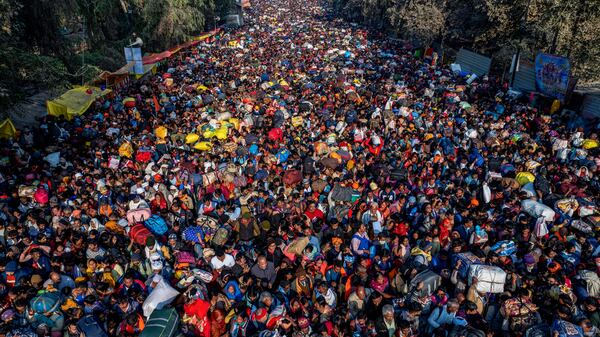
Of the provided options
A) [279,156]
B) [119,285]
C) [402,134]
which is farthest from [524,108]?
[119,285]

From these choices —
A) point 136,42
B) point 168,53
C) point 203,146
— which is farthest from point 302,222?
point 168,53

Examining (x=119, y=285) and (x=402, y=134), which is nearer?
(x=119, y=285)

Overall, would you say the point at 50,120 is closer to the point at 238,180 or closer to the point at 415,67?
the point at 238,180

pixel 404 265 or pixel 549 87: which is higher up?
pixel 549 87

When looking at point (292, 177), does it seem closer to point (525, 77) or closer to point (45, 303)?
point (45, 303)

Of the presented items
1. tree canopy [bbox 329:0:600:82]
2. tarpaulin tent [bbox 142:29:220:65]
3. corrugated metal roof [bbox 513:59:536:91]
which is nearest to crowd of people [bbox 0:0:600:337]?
corrugated metal roof [bbox 513:59:536:91]

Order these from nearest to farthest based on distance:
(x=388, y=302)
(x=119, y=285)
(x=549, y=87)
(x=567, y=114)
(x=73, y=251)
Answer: (x=388, y=302), (x=119, y=285), (x=73, y=251), (x=567, y=114), (x=549, y=87)

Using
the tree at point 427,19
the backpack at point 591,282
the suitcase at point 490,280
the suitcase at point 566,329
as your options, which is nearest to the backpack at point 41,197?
the suitcase at point 490,280
